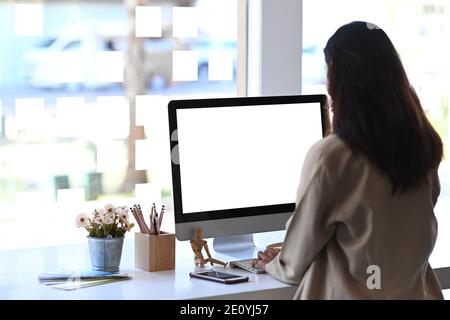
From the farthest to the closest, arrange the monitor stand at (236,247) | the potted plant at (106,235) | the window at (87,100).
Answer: the window at (87,100)
the monitor stand at (236,247)
the potted plant at (106,235)

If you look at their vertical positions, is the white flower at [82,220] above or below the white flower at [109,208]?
below

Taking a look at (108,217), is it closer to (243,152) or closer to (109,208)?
(109,208)

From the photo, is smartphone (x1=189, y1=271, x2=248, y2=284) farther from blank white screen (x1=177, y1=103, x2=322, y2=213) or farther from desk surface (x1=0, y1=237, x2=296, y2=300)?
blank white screen (x1=177, y1=103, x2=322, y2=213)

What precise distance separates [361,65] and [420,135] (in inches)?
9.0

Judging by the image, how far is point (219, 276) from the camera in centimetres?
253

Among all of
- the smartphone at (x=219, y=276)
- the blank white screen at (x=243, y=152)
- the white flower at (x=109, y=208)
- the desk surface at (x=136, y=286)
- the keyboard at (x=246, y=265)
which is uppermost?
the blank white screen at (x=243, y=152)

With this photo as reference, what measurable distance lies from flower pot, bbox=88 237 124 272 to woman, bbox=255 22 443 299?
54cm

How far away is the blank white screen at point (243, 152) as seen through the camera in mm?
2709

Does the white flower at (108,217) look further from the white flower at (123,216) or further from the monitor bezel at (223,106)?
the monitor bezel at (223,106)

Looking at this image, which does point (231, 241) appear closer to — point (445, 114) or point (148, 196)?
point (148, 196)

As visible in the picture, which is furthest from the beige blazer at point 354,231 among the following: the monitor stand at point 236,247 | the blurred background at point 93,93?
the blurred background at point 93,93

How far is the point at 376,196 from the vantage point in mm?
2215
